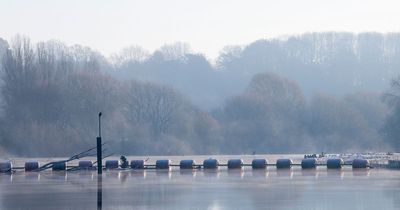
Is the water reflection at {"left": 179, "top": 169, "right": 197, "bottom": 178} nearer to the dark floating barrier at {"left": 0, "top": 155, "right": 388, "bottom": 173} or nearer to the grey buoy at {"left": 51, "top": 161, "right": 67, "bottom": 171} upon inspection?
the dark floating barrier at {"left": 0, "top": 155, "right": 388, "bottom": 173}

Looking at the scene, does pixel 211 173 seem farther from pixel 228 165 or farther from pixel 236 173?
pixel 228 165

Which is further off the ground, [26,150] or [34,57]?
[34,57]

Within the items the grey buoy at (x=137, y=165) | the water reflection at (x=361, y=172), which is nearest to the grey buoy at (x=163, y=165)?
the grey buoy at (x=137, y=165)

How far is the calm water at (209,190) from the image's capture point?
32875mm

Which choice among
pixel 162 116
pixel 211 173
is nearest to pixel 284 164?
pixel 211 173

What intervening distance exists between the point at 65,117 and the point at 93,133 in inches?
140

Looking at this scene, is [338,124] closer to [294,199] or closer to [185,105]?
[185,105]

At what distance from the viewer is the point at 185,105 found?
113 meters

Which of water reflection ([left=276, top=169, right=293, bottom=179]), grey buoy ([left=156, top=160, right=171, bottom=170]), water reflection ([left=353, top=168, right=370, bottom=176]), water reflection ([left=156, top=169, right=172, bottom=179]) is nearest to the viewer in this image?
water reflection ([left=353, top=168, right=370, bottom=176])

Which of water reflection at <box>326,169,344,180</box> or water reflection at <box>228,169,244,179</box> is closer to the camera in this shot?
water reflection at <box>326,169,344,180</box>

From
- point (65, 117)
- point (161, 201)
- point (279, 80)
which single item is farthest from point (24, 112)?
point (161, 201)

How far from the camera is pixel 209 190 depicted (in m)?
39.8

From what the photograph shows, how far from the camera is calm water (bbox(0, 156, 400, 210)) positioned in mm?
32875

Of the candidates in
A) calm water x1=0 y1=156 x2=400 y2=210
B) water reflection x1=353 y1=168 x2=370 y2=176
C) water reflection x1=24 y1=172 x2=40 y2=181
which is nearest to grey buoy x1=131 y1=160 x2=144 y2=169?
calm water x1=0 y1=156 x2=400 y2=210
